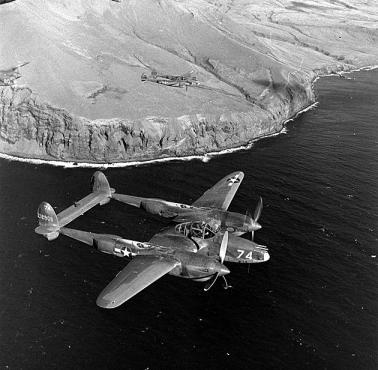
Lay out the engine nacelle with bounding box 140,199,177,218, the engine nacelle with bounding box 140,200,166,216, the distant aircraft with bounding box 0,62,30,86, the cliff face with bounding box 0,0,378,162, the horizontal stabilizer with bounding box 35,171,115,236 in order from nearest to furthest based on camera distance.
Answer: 1. the horizontal stabilizer with bounding box 35,171,115,236
2. the engine nacelle with bounding box 140,199,177,218
3. the engine nacelle with bounding box 140,200,166,216
4. the cliff face with bounding box 0,0,378,162
5. the distant aircraft with bounding box 0,62,30,86

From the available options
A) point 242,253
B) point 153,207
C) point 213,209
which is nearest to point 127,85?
point 153,207

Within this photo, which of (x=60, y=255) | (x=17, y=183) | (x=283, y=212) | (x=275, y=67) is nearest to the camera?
(x=60, y=255)

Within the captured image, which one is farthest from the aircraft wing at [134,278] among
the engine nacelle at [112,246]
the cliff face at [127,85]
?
the cliff face at [127,85]

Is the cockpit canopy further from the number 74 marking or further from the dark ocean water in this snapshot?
the dark ocean water

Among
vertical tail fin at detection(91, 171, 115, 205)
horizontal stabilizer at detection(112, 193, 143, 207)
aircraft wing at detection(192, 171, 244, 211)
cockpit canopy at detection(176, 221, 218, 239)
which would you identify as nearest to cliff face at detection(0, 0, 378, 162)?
vertical tail fin at detection(91, 171, 115, 205)

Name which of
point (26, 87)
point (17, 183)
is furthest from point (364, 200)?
point (26, 87)

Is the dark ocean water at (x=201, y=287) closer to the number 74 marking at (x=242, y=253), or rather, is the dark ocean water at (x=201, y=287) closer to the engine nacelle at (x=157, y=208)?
the engine nacelle at (x=157, y=208)

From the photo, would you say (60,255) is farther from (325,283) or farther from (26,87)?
(26,87)

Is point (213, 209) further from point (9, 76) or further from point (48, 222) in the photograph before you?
point (9, 76)
